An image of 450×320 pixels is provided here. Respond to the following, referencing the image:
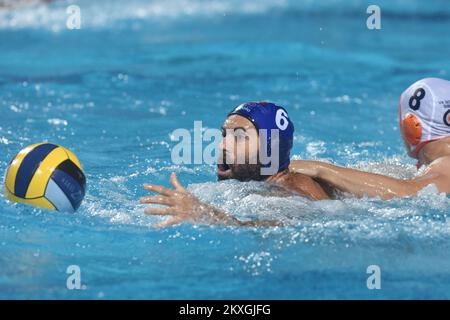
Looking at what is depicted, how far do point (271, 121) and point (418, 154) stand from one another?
976mm

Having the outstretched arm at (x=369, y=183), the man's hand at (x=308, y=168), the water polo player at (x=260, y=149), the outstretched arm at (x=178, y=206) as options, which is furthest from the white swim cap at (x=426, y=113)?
the outstretched arm at (x=178, y=206)

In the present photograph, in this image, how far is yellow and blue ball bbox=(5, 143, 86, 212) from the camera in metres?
3.91

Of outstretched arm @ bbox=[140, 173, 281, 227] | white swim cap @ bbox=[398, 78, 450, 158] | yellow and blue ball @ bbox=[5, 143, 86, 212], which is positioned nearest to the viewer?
outstretched arm @ bbox=[140, 173, 281, 227]

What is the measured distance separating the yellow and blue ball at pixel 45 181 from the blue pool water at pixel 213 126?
0.18 m

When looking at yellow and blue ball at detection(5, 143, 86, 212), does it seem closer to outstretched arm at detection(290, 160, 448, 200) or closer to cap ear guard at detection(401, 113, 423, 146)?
outstretched arm at detection(290, 160, 448, 200)

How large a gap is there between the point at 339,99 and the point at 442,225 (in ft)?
11.6

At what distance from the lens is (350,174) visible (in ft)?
13.8

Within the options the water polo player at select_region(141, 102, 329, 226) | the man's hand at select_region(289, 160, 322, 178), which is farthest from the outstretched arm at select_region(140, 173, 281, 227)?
the man's hand at select_region(289, 160, 322, 178)

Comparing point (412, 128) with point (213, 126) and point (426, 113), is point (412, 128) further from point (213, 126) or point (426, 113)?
point (213, 126)

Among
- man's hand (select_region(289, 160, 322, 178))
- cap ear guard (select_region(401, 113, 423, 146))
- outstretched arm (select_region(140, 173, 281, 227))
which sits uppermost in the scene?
cap ear guard (select_region(401, 113, 423, 146))

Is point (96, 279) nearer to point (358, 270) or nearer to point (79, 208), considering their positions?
point (79, 208)

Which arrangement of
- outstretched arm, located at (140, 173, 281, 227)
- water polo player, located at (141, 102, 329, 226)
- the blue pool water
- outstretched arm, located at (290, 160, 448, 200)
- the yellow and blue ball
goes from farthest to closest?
1. outstretched arm, located at (290, 160, 448, 200)
2. water polo player, located at (141, 102, 329, 226)
3. the yellow and blue ball
4. the blue pool water
5. outstretched arm, located at (140, 173, 281, 227)

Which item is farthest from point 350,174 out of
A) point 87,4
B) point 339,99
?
point 87,4

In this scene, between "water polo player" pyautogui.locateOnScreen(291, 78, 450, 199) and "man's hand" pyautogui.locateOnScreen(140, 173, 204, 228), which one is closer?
"man's hand" pyautogui.locateOnScreen(140, 173, 204, 228)
